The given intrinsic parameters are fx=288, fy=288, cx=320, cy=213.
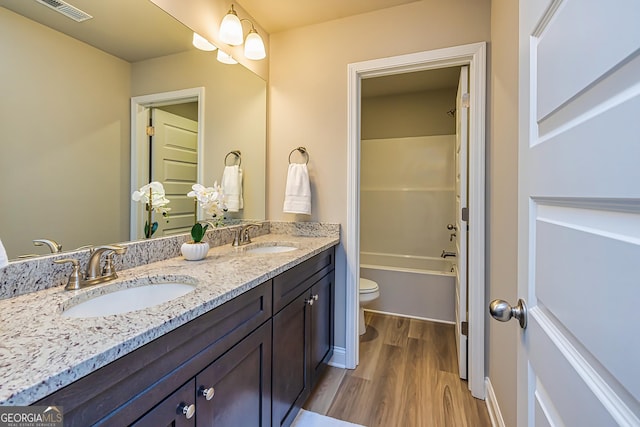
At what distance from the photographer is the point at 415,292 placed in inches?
111

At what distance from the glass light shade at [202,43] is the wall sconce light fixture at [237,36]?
9cm

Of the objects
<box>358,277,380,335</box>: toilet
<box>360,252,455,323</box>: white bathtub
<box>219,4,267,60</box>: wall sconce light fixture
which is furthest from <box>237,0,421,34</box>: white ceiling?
<box>360,252,455,323</box>: white bathtub

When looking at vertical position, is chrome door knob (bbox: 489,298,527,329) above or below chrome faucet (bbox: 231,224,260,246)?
below

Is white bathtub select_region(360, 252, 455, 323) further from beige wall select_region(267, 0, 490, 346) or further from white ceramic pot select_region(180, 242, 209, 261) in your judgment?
white ceramic pot select_region(180, 242, 209, 261)

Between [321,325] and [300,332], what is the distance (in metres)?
0.34

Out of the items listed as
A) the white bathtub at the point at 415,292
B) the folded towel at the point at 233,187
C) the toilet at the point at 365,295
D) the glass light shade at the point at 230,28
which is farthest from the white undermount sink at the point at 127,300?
the white bathtub at the point at 415,292

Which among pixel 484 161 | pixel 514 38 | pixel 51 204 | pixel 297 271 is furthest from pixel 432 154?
pixel 51 204

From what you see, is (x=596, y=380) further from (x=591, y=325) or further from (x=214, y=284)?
(x=214, y=284)

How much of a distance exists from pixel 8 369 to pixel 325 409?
149 centimetres

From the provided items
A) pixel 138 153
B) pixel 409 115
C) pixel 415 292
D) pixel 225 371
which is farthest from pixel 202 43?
pixel 415 292

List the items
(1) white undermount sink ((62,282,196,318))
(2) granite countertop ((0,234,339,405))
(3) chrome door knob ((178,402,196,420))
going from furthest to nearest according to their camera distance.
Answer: (1) white undermount sink ((62,282,196,318)) < (3) chrome door knob ((178,402,196,420)) < (2) granite countertop ((0,234,339,405))

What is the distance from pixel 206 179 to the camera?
1743mm

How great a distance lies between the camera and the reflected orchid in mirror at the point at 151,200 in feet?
4.33

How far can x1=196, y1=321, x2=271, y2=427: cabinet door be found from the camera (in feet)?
2.77
